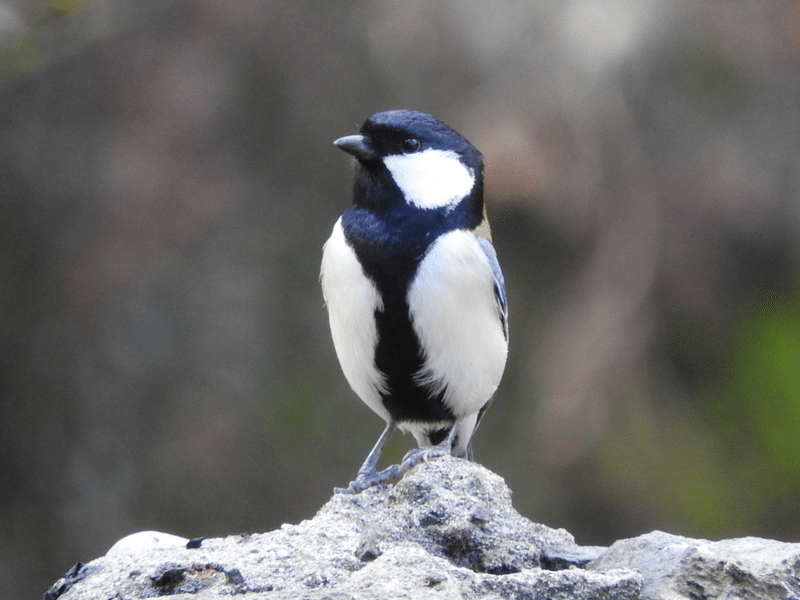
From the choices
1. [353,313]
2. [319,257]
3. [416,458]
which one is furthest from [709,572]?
[319,257]

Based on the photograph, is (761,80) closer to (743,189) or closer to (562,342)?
(743,189)

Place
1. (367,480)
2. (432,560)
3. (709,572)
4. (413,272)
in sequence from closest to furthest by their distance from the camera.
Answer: (432,560) < (709,572) < (367,480) < (413,272)

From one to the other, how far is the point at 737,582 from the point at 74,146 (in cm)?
386

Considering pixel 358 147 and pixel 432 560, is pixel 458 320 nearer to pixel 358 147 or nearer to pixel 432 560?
pixel 358 147

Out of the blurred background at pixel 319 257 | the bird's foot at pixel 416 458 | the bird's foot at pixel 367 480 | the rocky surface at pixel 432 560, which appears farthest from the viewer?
the blurred background at pixel 319 257

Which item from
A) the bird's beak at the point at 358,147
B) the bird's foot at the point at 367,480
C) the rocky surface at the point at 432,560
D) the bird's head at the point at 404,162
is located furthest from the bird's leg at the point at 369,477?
the bird's beak at the point at 358,147

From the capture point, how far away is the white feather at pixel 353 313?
265cm

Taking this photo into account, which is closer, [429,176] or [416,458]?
[416,458]

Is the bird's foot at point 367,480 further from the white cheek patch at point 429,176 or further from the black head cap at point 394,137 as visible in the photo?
the black head cap at point 394,137

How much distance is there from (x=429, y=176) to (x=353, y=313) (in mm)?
431

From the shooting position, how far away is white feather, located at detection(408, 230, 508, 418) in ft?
8.58

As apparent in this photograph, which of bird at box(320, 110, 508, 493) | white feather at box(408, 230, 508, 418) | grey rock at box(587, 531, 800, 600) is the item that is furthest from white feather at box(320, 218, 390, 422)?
grey rock at box(587, 531, 800, 600)

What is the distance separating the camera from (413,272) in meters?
2.60

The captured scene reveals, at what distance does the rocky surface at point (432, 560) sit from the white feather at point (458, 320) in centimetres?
53
